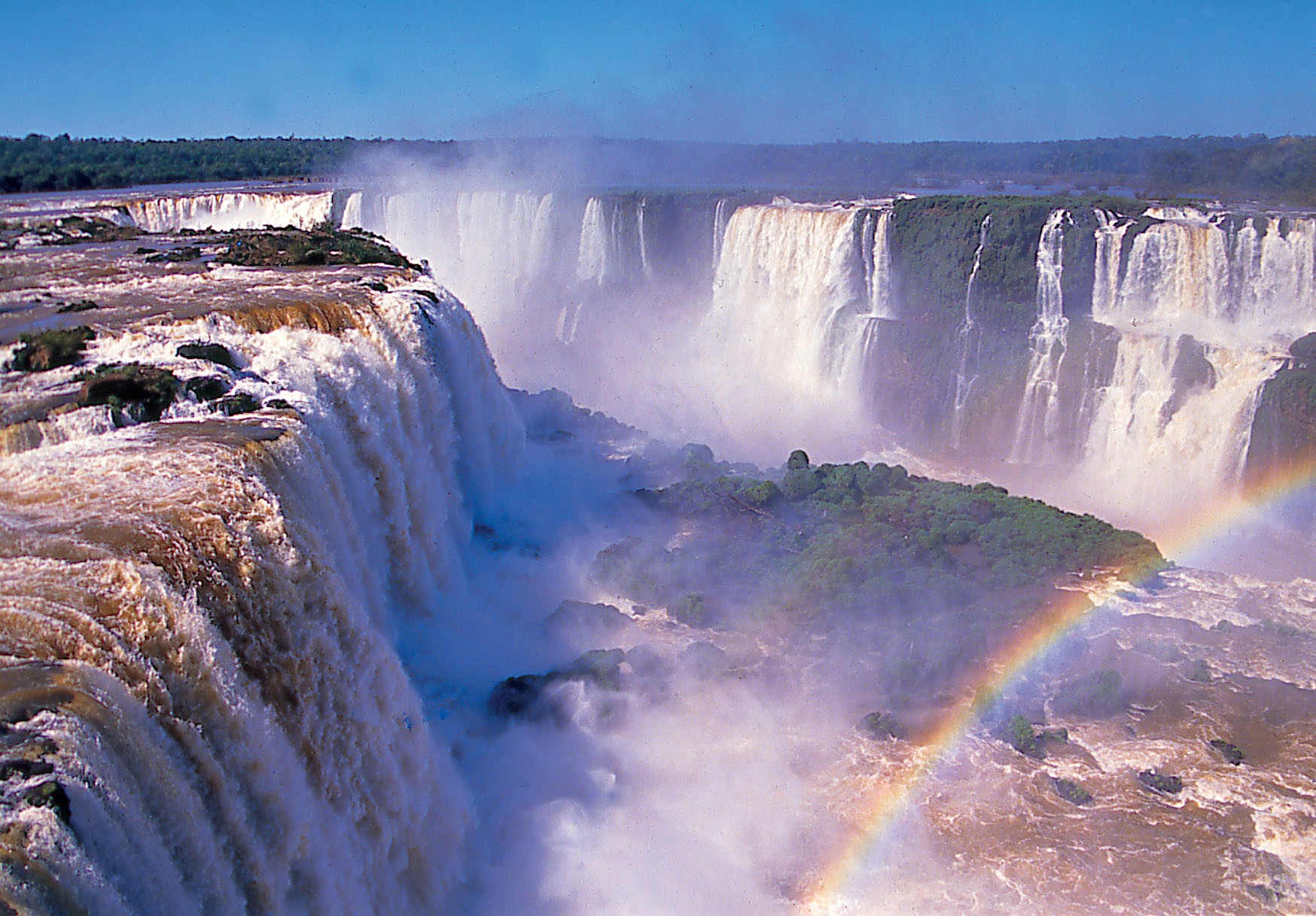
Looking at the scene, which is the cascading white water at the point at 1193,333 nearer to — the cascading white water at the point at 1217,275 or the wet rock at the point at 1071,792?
the cascading white water at the point at 1217,275

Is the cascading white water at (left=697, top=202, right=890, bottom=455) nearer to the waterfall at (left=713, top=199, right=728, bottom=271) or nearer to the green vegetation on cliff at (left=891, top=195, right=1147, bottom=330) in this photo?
the waterfall at (left=713, top=199, right=728, bottom=271)

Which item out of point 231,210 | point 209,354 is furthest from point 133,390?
point 231,210

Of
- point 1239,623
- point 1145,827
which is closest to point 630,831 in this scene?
point 1145,827

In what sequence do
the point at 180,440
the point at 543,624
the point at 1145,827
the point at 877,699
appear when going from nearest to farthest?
the point at 180,440, the point at 1145,827, the point at 877,699, the point at 543,624

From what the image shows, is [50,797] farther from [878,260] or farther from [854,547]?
[878,260]

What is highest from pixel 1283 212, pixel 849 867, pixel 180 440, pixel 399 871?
pixel 1283 212

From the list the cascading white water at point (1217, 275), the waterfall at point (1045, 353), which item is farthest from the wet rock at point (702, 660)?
the cascading white water at point (1217, 275)

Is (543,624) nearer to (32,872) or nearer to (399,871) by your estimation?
(399,871)
